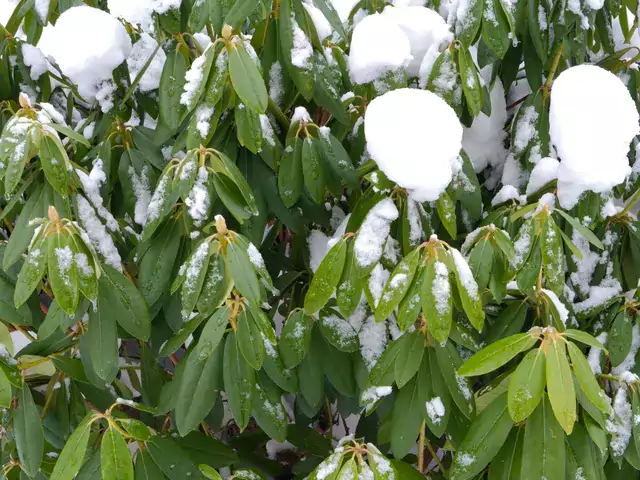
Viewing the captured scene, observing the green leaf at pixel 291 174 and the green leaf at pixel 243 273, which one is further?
the green leaf at pixel 291 174

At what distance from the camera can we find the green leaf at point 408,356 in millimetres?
770

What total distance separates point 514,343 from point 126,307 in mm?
549

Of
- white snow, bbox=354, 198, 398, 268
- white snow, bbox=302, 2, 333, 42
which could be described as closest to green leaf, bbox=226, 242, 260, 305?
white snow, bbox=354, 198, 398, 268

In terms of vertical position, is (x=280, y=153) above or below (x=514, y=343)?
above

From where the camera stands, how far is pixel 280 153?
0.91 meters

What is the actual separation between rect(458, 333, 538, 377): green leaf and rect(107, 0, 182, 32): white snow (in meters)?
0.67

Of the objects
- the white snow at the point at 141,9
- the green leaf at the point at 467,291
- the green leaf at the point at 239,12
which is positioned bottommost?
the green leaf at the point at 467,291

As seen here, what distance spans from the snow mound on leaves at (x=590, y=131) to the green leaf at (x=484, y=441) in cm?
34

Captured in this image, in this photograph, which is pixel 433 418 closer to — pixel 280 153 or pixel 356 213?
pixel 356 213

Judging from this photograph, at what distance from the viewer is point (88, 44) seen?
0.93m

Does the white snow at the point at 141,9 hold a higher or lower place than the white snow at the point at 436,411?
higher

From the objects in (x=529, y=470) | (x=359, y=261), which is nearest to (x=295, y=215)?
(x=359, y=261)

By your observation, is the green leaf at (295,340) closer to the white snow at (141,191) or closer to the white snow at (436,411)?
→ the white snow at (436,411)

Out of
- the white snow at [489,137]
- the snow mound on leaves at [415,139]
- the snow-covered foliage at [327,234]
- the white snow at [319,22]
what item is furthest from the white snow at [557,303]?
the white snow at [319,22]
